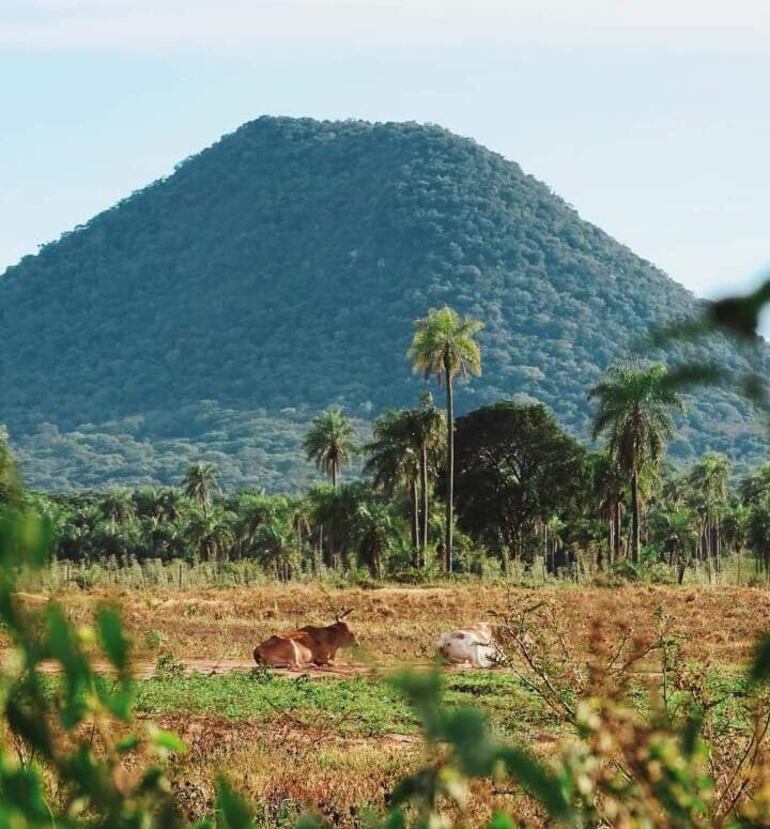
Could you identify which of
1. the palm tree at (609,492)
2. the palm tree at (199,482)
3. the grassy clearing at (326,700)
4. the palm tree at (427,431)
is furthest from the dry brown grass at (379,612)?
the palm tree at (199,482)

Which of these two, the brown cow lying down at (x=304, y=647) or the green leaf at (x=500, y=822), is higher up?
the green leaf at (x=500, y=822)

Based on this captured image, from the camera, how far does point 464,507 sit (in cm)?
6638

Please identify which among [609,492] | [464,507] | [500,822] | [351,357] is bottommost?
[500,822]

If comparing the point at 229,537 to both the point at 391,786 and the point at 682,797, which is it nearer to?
the point at 391,786

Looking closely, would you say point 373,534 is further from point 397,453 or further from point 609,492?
point 609,492

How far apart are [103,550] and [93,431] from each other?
324ft

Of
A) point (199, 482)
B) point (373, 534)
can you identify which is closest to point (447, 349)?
point (373, 534)

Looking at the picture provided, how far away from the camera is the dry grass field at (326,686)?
6.95m

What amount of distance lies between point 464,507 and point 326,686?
50734 mm

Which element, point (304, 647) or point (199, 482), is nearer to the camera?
point (304, 647)

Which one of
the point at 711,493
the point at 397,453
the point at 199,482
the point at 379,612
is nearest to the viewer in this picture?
the point at 379,612

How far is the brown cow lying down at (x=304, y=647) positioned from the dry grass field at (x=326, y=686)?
341mm

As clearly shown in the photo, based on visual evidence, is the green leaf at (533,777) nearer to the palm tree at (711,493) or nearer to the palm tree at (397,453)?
the palm tree at (397,453)

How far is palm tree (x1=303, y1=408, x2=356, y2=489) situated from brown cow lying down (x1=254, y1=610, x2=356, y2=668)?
6244 centimetres
